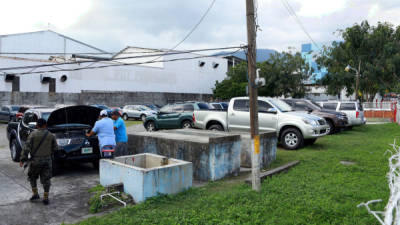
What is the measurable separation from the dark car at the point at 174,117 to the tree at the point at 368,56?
25223 millimetres

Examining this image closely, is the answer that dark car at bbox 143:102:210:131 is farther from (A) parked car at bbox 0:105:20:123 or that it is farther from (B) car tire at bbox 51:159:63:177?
(A) parked car at bbox 0:105:20:123

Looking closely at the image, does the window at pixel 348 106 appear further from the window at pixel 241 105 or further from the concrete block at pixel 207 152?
the concrete block at pixel 207 152

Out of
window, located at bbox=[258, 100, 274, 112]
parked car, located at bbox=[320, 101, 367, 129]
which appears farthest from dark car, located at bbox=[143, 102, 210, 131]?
parked car, located at bbox=[320, 101, 367, 129]

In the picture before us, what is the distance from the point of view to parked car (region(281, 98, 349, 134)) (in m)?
16.1

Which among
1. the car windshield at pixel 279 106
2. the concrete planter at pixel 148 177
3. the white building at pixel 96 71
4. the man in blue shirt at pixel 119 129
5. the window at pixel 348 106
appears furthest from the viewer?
the white building at pixel 96 71

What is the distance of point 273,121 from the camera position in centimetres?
1189

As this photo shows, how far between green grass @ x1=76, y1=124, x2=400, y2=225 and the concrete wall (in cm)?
3163

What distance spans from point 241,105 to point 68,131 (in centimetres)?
659

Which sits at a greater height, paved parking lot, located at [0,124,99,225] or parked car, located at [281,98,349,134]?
parked car, located at [281,98,349,134]

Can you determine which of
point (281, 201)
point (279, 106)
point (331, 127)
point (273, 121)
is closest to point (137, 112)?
point (331, 127)

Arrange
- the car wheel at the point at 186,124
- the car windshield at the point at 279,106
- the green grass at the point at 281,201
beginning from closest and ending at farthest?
the green grass at the point at 281,201 < the car windshield at the point at 279,106 < the car wheel at the point at 186,124

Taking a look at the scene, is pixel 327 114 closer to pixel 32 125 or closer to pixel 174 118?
pixel 174 118

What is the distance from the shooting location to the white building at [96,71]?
3609 cm

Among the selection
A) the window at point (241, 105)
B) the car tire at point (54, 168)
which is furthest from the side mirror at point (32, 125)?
the window at point (241, 105)
